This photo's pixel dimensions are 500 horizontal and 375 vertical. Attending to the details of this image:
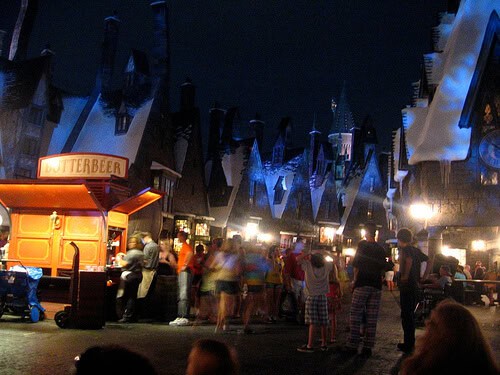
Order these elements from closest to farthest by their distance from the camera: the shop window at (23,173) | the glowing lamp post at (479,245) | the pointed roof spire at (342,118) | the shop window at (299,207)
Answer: the shop window at (23,173)
the glowing lamp post at (479,245)
the shop window at (299,207)
the pointed roof spire at (342,118)

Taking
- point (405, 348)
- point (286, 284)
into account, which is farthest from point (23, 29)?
point (405, 348)

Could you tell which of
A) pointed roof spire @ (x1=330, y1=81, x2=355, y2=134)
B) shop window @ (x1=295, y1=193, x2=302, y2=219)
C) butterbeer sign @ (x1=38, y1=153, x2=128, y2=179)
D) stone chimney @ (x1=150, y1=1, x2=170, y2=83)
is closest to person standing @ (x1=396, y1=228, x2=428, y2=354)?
butterbeer sign @ (x1=38, y1=153, x2=128, y2=179)

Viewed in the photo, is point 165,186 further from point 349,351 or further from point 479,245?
point 349,351

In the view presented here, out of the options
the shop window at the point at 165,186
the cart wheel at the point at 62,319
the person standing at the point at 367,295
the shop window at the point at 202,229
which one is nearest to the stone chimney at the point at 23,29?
the shop window at the point at 165,186

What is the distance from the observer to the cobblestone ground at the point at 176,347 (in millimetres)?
8469

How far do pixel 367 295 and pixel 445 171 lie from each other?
16.0 metres

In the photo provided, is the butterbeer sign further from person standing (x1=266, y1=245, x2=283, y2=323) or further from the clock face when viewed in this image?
the clock face

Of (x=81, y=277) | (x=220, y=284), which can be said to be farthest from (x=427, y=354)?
(x=81, y=277)

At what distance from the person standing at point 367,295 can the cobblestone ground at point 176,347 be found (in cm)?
34

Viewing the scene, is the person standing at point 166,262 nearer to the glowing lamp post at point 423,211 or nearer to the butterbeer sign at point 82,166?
the butterbeer sign at point 82,166

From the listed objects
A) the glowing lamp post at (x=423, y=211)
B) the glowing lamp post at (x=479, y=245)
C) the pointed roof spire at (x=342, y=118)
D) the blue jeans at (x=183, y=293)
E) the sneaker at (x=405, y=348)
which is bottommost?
the sneaker at (x=405, y=348)

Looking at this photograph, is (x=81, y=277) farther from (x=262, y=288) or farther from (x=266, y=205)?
(x=266, y=205)

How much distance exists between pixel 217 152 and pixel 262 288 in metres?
28.2

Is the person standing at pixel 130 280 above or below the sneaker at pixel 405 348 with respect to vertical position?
above
